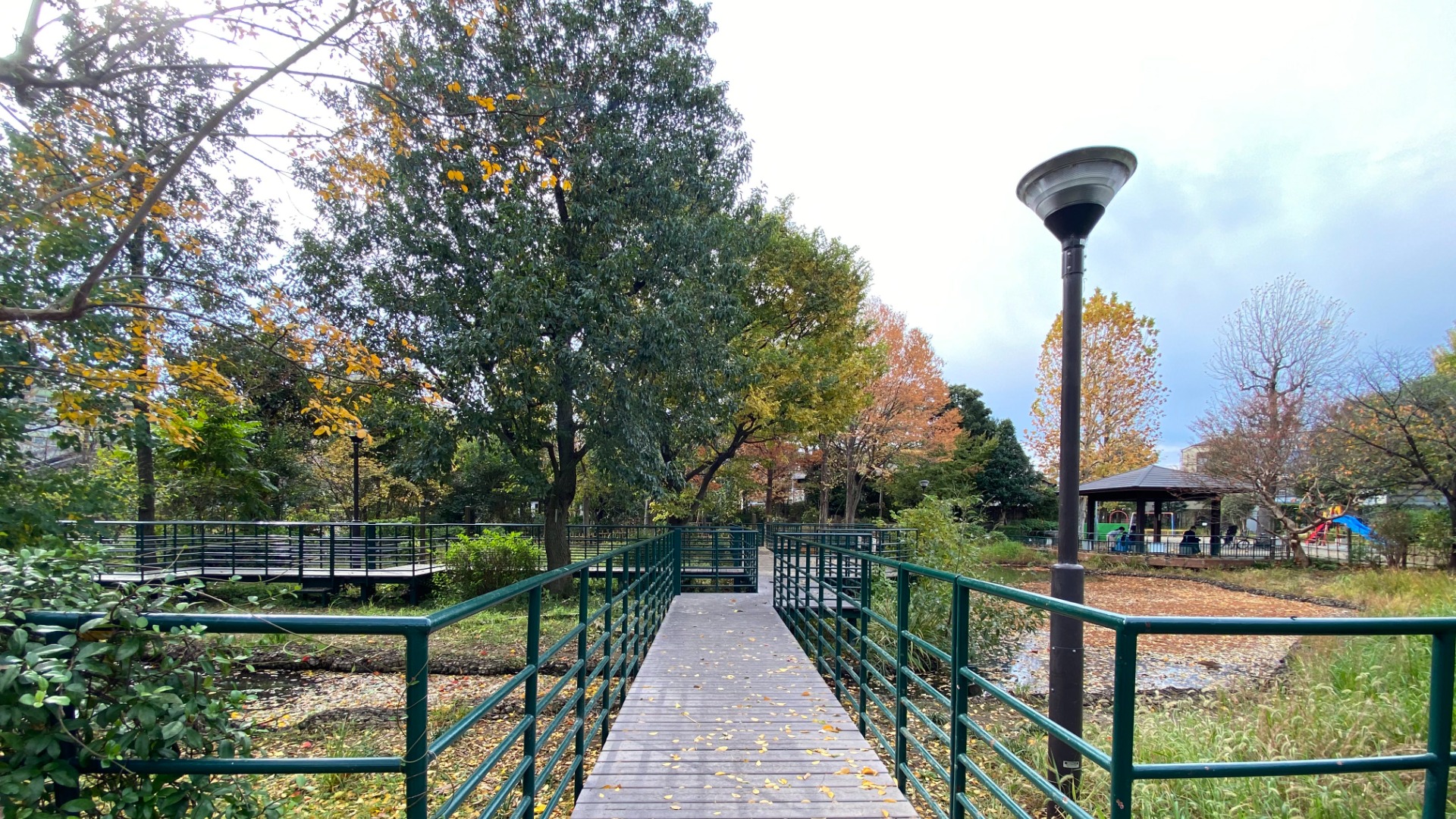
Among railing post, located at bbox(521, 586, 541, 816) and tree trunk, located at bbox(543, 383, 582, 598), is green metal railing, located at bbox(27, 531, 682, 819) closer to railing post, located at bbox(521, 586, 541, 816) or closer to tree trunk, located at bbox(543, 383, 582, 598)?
railing post, located at bbox(521, 586, 541, 816)

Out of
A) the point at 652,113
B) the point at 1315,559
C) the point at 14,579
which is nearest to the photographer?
the point at 14,579

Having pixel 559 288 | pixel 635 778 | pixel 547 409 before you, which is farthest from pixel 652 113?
pixel 635 778

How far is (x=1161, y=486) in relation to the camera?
20.7 meters

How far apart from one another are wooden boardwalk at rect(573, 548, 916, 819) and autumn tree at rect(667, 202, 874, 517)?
11.7 meters

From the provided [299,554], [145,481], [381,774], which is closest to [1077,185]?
[381,774]

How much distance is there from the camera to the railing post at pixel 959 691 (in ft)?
8.85

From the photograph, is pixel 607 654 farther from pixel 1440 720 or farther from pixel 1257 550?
pixel 1257 550

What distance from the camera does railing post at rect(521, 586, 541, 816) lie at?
2533mm

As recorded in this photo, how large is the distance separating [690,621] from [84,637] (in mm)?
6898

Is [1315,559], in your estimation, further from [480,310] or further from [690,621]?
[480,310]

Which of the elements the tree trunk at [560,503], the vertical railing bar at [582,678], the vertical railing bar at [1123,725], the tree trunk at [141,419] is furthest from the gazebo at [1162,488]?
the tree trunk at [141,419]

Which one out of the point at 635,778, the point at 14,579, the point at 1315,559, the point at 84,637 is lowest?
the point at 1315,559

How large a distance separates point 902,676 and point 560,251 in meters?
9.36

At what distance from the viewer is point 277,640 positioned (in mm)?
1944
